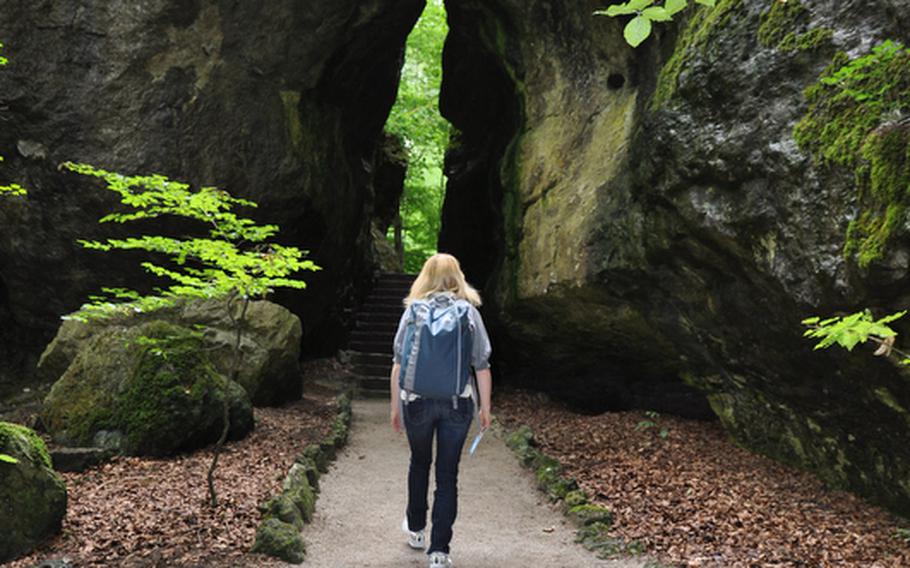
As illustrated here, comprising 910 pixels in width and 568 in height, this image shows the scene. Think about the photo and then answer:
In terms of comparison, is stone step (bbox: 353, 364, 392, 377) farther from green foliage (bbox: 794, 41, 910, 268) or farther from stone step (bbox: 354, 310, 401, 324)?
green foliage (bbox: 794, 41, 910, 268)

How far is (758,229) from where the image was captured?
684 centimetres

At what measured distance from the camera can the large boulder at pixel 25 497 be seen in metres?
5.10

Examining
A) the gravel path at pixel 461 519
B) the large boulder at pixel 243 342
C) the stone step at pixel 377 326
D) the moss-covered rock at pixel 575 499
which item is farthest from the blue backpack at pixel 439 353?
the stone step at pixel 377 326

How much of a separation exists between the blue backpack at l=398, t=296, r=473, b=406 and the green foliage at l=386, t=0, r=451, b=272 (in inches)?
717

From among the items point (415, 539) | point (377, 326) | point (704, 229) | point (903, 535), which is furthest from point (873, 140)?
point (377, 326)

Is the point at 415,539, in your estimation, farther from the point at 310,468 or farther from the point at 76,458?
the point at 76,458

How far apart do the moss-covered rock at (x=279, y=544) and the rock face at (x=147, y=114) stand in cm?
941

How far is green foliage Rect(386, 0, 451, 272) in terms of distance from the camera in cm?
2508

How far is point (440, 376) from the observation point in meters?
4.89

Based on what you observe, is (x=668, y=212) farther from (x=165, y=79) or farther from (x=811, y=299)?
(x=165, y=79)

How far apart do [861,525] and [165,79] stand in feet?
42.0

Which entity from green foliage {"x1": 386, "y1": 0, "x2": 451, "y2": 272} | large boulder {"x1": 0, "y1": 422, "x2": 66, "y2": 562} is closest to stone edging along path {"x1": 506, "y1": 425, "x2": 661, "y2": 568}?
large boulder {"x1": 0, "y1": 422, "x2": 66, "y2": 562}

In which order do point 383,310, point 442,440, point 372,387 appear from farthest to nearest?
point 383,310
point 372,387
point 442,440

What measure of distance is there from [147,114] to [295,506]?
9.47m
